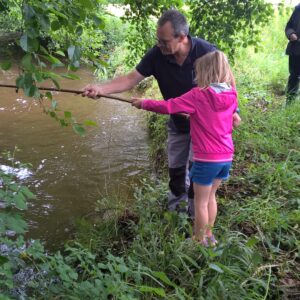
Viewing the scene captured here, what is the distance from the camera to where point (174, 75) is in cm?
292

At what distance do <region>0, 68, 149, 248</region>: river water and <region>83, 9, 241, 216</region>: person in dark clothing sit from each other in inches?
32.9

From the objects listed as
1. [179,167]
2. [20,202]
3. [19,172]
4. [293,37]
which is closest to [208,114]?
[179,167]

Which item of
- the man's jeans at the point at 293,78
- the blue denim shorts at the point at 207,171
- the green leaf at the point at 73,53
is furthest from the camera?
the man's jeans at the point at 293,78

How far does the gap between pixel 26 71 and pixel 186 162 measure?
201cm

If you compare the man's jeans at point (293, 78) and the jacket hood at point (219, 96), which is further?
the man's jeans at point (293, 78)

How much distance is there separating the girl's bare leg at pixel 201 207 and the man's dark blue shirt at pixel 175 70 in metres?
0.68

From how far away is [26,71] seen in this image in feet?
5.09

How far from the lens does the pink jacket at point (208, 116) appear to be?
7.97 feet

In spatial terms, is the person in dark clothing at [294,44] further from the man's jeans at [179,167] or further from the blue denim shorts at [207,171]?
the blue denim shorts at [207,171]

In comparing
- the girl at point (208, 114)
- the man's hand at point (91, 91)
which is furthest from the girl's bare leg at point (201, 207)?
the man's hand at point (91, 91)

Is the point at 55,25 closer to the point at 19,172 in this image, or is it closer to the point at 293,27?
the point at 19,172

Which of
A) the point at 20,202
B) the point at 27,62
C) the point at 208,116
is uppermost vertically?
the point at 27,62

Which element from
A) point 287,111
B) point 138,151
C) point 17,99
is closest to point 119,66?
point 17,99

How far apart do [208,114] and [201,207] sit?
70 centimetres
